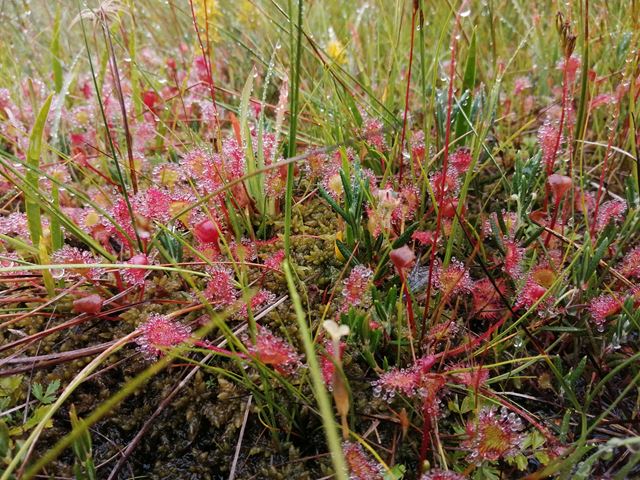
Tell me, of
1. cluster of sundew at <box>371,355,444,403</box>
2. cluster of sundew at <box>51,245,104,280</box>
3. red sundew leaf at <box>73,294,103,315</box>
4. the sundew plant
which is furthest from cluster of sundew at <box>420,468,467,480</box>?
cluster of sundew at <box>51,245,104,280</box>

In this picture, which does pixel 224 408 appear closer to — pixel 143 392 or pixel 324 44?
pixel 143 392

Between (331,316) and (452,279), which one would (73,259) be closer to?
(331,316)

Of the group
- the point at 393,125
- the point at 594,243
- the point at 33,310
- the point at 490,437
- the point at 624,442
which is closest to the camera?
the point at 624,442

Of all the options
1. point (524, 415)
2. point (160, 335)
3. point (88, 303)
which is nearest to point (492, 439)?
point (524, 415)

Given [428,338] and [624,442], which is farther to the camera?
[428,338]

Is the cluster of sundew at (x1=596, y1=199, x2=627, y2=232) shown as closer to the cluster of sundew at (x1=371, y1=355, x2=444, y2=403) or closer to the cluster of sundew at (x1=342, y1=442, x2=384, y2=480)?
the cluster of sundew at (x1=371, y1=355, x2=444, y2=403)

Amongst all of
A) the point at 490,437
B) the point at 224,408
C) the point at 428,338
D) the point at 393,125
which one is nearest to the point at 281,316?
the point at 224,408
